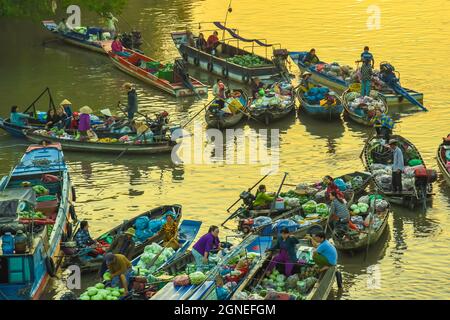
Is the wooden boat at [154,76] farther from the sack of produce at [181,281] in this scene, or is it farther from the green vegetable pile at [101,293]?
the sack of produce at [181,281]

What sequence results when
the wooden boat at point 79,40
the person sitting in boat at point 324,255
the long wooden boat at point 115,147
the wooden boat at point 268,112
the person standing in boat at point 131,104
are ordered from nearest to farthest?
the person sitting in boat at point 324,255 < the long wooden boat at point 115,147 < the person standing in boat at point 131,104 < the wooden boat at point 268,112 < the wooden boat at point 79,40

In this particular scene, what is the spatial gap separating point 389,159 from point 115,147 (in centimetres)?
859

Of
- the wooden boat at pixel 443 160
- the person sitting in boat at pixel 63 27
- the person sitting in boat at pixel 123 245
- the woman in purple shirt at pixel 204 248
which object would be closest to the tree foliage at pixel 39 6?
the person sitting in boat at pixel 63 27

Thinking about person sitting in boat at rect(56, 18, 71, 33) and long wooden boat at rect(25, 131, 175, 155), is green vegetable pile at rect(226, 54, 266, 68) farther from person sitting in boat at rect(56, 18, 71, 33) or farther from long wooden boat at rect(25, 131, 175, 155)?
person sitting in boat at rect(56, 18, 71, 33)

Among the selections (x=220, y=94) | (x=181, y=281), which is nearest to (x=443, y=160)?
(x=220, y=94)

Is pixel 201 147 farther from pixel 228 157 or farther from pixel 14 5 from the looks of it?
pixel 14 5

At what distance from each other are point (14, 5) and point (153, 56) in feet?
20.9

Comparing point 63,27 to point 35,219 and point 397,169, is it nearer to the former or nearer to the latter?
point 397,169

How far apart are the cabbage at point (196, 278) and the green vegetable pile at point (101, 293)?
150 cm

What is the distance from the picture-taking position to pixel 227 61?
43156 millimetres

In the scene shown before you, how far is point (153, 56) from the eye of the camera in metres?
48.2

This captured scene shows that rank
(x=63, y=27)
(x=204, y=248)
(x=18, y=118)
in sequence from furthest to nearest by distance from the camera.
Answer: (x=63, y=27)
(x=18, y=118)
(x=204, y=248)

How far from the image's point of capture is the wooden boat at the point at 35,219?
23812mm

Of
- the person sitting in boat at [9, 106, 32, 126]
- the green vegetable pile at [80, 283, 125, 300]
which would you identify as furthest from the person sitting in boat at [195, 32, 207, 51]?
the green vegetable pile at [80, 283, 125, 300]
